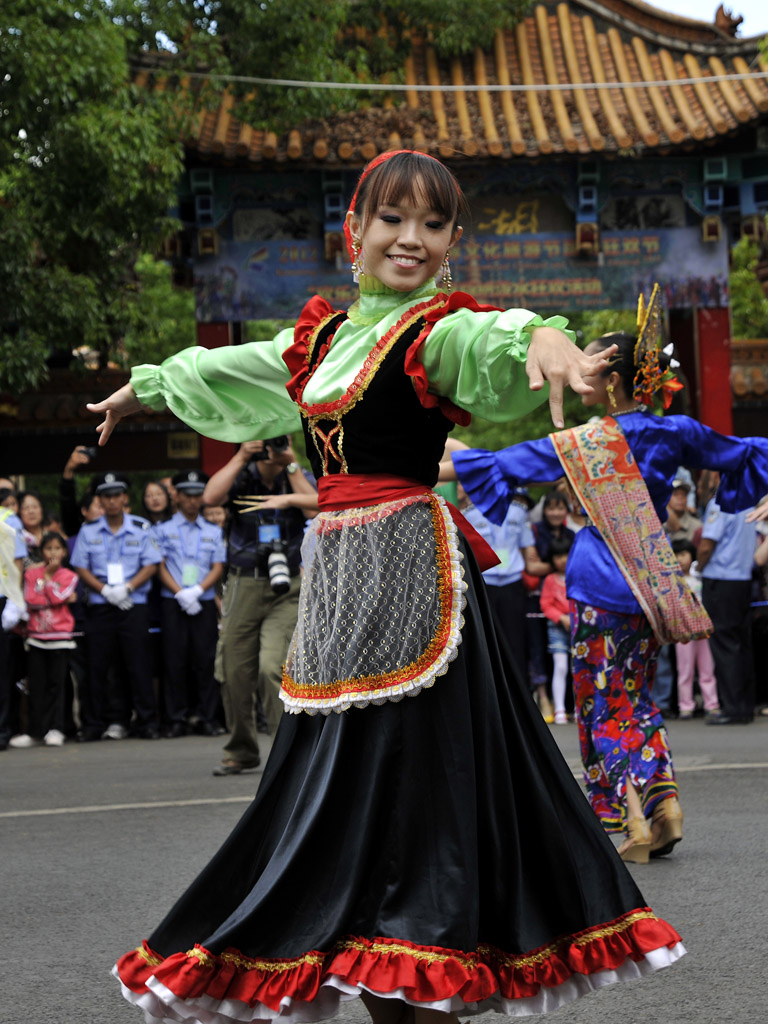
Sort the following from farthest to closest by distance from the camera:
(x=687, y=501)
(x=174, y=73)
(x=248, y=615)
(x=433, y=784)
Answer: (x=174, y=73)
(x=687, y=501)
(x=248, y=615)
(x=433, y=784)

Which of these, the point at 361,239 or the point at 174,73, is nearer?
the point at 361,239

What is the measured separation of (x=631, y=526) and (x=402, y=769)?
9.26 ft

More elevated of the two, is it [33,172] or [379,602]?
→ [33,172]

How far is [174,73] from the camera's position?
1397 cm

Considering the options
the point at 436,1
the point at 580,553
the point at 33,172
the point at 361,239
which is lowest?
the point at 580,553

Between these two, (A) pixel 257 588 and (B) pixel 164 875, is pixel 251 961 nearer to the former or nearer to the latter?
(B) pixel 164 875

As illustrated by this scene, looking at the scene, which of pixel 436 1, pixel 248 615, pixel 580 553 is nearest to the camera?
pixel 580 553

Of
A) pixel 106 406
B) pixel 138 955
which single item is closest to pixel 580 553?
pixel 106 406

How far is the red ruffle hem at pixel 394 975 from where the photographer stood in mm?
2896

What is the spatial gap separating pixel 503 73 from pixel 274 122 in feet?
12.5

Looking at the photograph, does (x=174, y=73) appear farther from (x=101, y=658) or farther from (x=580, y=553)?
(x=580, y=553)

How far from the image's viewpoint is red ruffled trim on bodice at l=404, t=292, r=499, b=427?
311cm

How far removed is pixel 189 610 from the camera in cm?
1120

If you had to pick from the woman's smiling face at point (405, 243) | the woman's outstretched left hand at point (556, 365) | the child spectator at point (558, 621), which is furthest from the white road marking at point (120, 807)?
the woman's outstretched left hand at point (556, 365)
